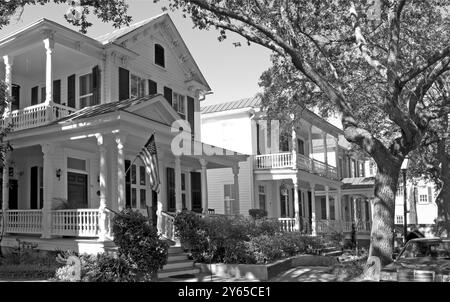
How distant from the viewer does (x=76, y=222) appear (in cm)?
1588

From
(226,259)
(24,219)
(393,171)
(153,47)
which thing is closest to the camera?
A: (393,171)

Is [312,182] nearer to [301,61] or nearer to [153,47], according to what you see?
[153,47]

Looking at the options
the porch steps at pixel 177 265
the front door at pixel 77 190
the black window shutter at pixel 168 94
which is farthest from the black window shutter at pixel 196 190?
the porch steps at pixel 177 265

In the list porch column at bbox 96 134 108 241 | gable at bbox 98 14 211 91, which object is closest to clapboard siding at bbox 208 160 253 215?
gable at bbox 98 14 211 91

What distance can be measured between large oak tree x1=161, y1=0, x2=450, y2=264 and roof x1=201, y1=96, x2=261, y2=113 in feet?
A: 23.1

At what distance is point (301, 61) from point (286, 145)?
16191 millimetres

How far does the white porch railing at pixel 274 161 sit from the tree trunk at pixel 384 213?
12375mm

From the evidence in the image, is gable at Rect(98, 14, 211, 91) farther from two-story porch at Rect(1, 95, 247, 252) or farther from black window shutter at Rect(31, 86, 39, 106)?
two-story porch at Rect(1, 95, 247, 252)

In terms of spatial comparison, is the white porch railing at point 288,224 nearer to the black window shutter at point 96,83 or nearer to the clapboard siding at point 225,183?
the clapboard siding at point 225,183

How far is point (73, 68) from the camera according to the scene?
20312 millimetres

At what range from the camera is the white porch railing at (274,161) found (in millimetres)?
26080

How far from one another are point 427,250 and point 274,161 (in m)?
16.0

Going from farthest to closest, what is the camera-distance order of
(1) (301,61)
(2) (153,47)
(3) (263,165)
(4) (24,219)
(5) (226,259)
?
(3) (263,165)
(2) (153,47)
(4) (24,219)
(5) (226,259)
(1) (301,61)

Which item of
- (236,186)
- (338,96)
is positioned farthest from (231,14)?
(236,186)
